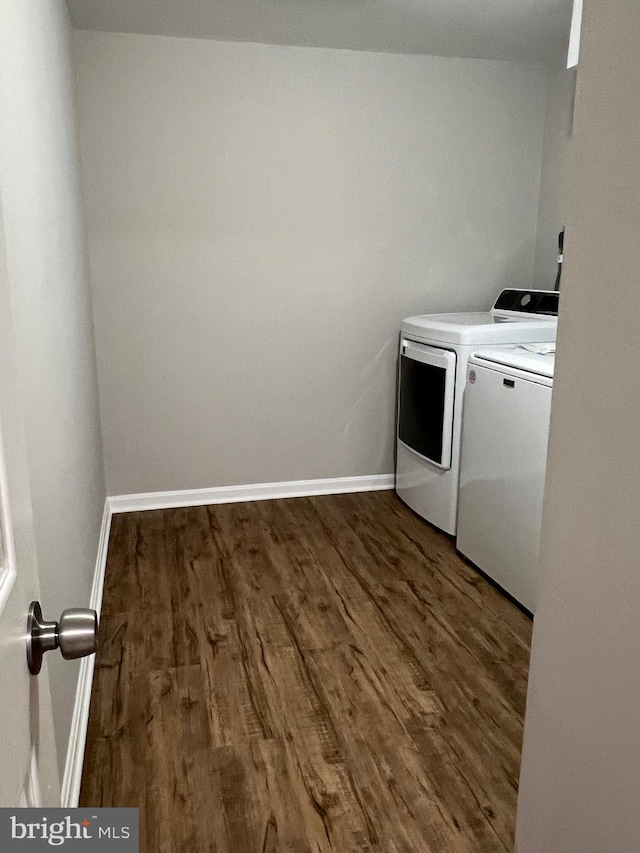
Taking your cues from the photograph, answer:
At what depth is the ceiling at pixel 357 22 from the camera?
9.07 ft

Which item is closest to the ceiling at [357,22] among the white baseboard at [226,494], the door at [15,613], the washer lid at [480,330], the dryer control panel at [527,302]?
the dryer control panel at [527,302]

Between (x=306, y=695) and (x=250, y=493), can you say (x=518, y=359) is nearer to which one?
(x=306, y=695)

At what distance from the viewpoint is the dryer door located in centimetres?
306

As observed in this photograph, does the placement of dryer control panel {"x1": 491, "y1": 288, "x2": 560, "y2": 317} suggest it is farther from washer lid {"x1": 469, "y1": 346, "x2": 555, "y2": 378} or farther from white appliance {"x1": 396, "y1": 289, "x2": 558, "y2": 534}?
washer lid {"x1": 469, "y1": 346, "x2": 555, "y2": 378}

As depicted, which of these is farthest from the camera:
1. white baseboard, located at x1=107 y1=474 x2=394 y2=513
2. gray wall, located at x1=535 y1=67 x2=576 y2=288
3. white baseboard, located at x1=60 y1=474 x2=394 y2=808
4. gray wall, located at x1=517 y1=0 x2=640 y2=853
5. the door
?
white baseboard, located at x1=107 y1=474 x2=394 y2=513

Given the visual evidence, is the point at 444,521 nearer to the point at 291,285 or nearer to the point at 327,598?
the point at 327,598

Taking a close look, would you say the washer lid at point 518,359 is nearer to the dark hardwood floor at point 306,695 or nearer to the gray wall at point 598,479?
the dark hardwood floor at point 306,695

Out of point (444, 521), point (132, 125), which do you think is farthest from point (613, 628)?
point (132, 125)

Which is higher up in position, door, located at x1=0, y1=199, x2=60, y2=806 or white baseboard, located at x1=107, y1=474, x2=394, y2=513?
door, located at x1=0, y1=199, x2=60, y2=806

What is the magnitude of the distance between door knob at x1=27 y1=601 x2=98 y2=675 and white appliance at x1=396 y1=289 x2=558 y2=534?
2.46m

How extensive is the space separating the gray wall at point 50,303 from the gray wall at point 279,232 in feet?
1.97

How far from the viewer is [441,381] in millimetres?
3100

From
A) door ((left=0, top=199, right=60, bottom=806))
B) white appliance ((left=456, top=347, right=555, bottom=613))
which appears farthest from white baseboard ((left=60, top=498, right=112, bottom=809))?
white appliance ((left=456, top=347, right=555, bottom=613))

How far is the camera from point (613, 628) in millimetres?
962
